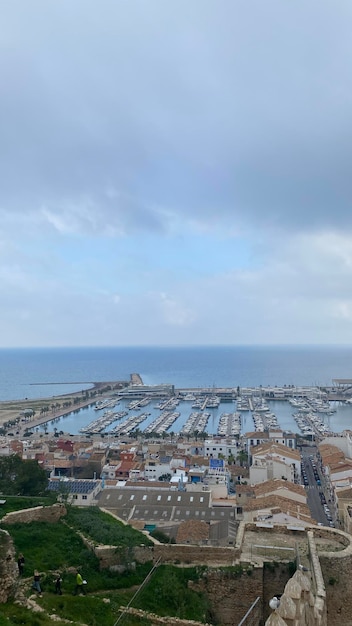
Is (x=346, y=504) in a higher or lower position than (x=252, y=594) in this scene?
lower

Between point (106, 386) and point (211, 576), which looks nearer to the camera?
point (211, 576)

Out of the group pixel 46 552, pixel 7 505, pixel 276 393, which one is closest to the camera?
pixel 46 552

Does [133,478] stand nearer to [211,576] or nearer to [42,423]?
[211,576]

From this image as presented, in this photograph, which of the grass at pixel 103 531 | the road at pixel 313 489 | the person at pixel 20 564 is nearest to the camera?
the person at pixel 20 564

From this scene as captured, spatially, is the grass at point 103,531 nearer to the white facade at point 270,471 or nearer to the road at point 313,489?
the road at point 313,489

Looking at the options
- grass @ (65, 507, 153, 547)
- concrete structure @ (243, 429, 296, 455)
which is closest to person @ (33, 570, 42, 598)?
grass @ (65, 507, 153, 547)

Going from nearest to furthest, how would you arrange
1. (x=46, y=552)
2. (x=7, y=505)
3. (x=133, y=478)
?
(x=46, y=552) < (x=7, y=505) < (x=133, y=478)

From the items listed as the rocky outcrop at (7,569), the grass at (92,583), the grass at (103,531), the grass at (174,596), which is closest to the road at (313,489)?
the grass at (103,531)

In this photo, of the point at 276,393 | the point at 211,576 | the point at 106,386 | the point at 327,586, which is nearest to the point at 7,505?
the point at 211,576
